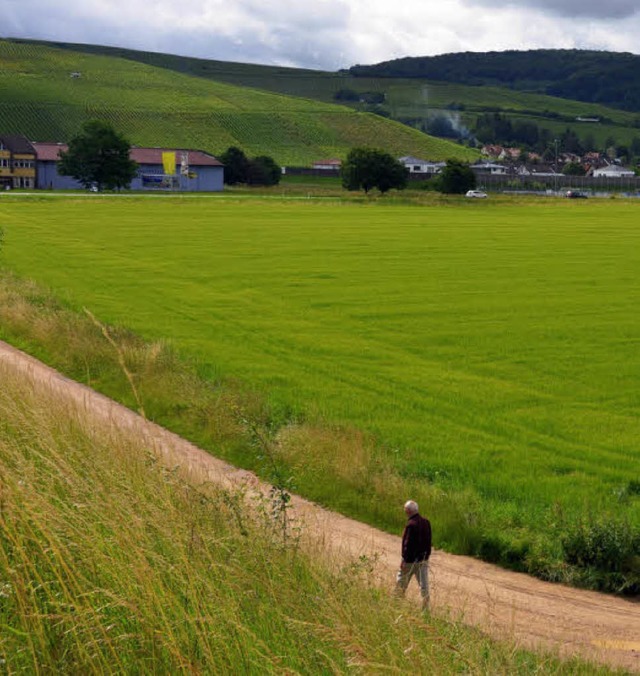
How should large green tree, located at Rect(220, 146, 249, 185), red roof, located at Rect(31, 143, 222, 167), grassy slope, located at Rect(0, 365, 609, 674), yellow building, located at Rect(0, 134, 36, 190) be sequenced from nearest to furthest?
grassy slope, located at Rect(0, 365, 609, 674) → yellow building, located at Rect(0, 134, 36, 190) → red roof, located at Rect(31, 143, 222, 167) → large green tree, located at Rect(220, 146, 249, 185)

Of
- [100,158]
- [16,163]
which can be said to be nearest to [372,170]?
[100,158]

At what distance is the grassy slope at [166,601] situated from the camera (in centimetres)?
568

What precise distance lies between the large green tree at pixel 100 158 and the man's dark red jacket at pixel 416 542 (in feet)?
512

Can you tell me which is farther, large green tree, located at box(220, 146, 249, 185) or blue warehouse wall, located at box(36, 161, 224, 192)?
large green tree, located at box(220, 146, 249, 185)

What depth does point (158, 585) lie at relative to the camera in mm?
6094

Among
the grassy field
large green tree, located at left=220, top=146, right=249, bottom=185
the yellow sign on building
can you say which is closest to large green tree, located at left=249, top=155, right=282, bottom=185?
large green tree, located at left=220, top=146, right=249, bottom=185

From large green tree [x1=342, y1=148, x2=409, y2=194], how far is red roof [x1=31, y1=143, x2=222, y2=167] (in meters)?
36.2

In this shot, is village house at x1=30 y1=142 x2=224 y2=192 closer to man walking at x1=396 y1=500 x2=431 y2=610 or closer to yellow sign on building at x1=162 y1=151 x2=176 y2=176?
yellow sign on building at x1=162 y1=151 x2=176 y2=176

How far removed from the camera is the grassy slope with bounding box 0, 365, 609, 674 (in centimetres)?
568

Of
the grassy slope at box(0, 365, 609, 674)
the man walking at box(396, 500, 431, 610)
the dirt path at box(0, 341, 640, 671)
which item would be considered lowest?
the dirt path at box(0, 341, 640, 671)

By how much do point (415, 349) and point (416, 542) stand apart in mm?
20767

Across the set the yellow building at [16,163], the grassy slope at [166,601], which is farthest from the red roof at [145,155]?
the grassy slope at [166,601]

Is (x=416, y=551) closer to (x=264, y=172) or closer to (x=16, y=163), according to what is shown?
(x=264, y=172)

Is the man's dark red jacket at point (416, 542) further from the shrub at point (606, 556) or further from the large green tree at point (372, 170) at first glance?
the large green tree at point (372, 170)
